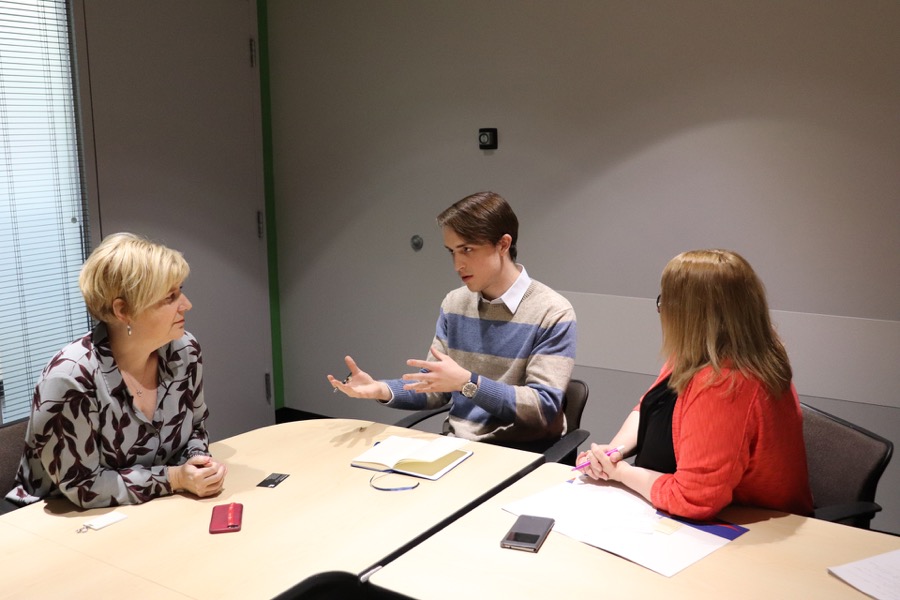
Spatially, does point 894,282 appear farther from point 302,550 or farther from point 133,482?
point 133,482

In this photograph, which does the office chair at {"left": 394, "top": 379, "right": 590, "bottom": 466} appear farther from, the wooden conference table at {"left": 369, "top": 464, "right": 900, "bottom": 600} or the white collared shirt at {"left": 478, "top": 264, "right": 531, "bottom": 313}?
the wooden conference table at {"left": 369, "top": 464, "right": 900, "bottom": 600}

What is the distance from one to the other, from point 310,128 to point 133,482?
9.78 feet

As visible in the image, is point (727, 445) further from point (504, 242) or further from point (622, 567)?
point (504, 242)

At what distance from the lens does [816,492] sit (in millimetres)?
2203

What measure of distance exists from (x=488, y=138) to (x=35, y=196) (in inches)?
82.5

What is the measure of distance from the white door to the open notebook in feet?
7.24

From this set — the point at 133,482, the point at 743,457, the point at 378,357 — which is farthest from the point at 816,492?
the point at 378,357

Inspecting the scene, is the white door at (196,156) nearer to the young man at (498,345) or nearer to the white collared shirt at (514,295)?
the young man at (498,345)

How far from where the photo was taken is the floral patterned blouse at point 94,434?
6.26 ft

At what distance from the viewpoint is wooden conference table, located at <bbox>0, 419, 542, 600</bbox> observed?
63.1 inches

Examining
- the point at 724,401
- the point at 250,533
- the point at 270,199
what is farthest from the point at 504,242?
the point at 270,199

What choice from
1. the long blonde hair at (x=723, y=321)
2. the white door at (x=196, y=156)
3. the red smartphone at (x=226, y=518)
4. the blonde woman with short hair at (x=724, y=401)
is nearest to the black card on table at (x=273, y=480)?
the red smartphone at (x=226, y=518)

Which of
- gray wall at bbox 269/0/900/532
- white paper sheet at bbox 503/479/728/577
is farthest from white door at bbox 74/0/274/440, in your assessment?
white paper sheet at bbox 503/479/728/577

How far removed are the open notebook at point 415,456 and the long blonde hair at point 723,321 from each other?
0.68m
